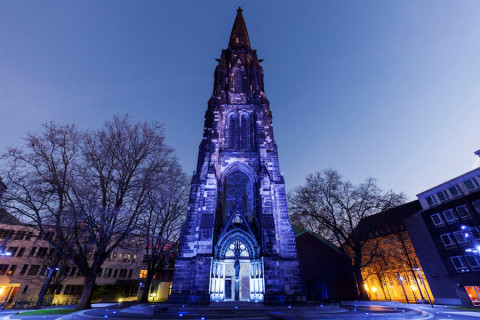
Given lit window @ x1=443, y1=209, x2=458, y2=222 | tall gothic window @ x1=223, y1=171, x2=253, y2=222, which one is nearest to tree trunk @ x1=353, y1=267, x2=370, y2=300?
tall gothic window @ x1=223, y1=171, x2=253, y2=222

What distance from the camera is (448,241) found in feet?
77.7

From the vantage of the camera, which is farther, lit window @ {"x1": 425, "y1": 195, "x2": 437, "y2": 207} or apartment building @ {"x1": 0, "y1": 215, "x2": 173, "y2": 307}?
lit window @ {"x1": 425, "y1": 195, "x2": 437, "y2": 207}

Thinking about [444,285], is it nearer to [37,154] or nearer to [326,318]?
[326,318]

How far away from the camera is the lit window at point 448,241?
23250 millimetres

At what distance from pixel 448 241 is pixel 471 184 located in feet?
22.5

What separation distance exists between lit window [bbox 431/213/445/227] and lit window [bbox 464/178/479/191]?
14.4 feet

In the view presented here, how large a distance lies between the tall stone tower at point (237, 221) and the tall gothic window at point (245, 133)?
4 centimetres

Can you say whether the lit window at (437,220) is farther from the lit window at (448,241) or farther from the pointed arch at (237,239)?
the pointed arch at (237,239)

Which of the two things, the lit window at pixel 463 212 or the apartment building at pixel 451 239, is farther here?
the lit window at pixel 463 212

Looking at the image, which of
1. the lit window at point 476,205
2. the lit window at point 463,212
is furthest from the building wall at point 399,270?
the lit window at point 476,205

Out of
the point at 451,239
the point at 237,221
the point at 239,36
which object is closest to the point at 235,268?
the point at 237,221

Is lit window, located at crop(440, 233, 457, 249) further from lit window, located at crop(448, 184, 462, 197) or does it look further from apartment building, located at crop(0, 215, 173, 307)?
apartment building, located at crop(0, 215, 173, 307)

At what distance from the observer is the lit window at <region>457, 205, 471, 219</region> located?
22397mm

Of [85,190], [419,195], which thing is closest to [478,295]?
[419,195]
